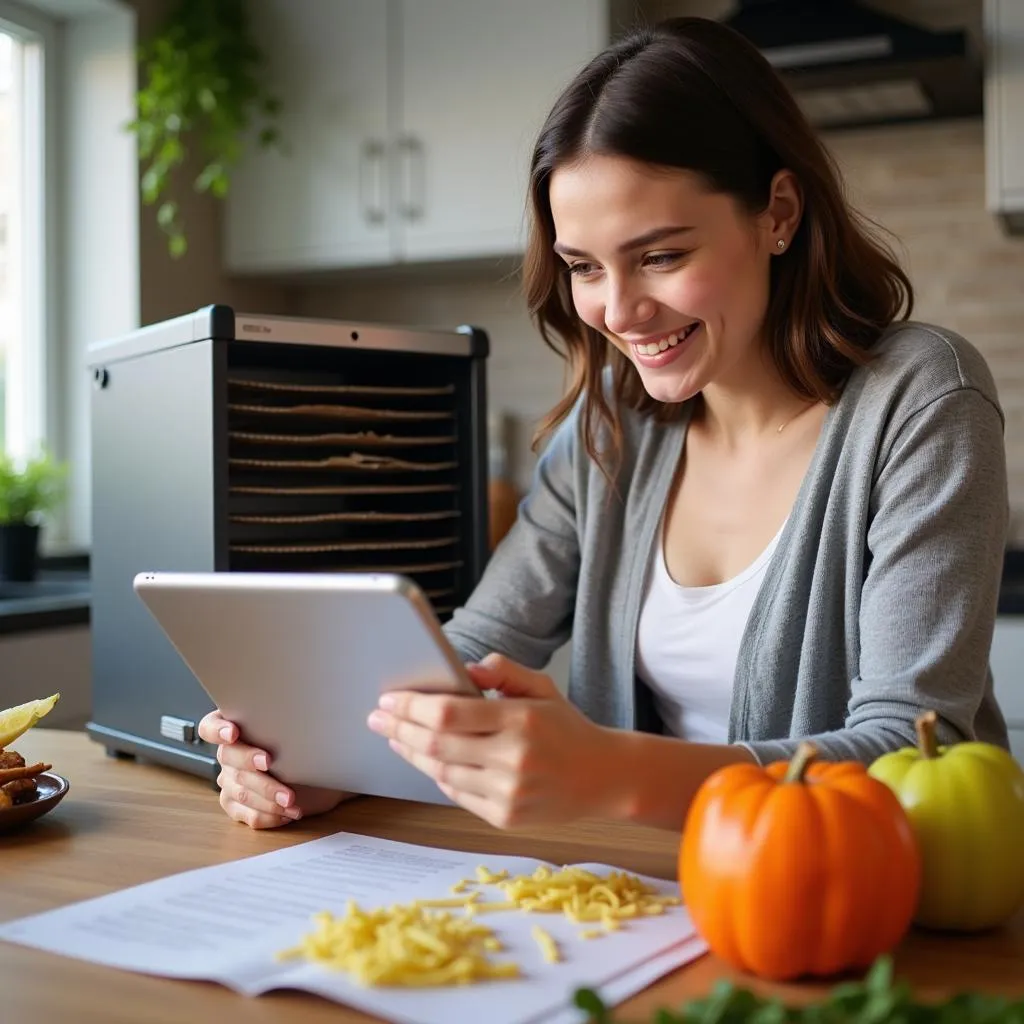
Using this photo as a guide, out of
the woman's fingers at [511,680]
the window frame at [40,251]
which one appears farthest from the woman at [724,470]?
the window frame at [40,251]

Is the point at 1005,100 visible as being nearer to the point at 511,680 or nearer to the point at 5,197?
the point at 511,680

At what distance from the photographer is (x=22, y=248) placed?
118 inches

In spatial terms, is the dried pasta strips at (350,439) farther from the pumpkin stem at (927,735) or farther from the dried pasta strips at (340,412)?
the pumpkin stem at (927,735)

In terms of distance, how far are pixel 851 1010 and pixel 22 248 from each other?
286 centimetres

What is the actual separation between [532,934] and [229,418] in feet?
2.34

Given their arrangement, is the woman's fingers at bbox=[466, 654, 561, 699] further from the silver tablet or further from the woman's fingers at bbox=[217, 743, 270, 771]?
the woman's fingers at bbox=[217, 743, 270, 771]

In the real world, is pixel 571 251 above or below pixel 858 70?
below

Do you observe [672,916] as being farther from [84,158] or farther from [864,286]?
[84,158]

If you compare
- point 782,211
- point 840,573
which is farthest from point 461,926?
point 782,211

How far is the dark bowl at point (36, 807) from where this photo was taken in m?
1.06

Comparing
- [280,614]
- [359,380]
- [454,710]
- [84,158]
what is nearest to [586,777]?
[454,710]

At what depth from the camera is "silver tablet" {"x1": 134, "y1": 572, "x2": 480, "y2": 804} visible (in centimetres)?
81

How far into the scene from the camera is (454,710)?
0.83 meters

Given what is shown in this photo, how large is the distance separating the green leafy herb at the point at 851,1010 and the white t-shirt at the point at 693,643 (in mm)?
745
